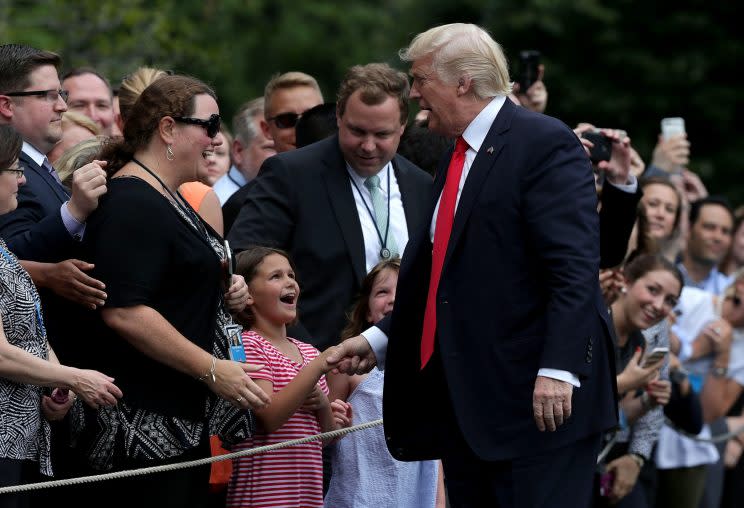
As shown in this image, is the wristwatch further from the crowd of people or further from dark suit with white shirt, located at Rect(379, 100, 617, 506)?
dark suit with white shirt, located at Rect(379, 100, 617, 506)

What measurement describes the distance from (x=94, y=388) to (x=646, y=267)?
378 centimetres

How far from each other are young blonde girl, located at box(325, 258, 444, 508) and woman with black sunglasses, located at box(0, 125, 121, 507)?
140cm

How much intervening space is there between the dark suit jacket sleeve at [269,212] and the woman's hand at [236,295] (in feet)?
3.30

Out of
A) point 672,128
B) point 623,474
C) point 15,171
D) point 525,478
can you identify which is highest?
point 672,128

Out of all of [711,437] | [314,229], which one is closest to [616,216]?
[314,229]

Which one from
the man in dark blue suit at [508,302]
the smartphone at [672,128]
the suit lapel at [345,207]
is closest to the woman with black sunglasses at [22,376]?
the man in dark blue suit at [508,302]

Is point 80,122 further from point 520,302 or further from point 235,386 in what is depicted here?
point 520,302

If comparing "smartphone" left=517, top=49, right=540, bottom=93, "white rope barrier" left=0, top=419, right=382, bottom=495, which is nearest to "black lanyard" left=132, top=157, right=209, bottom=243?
"white rope barrier" left=0, top=419, right=382, bottom=495

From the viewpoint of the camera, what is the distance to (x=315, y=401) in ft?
19.6

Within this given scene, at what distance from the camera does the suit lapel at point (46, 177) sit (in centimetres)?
577

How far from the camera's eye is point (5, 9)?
13180mm

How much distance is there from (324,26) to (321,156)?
23.4m

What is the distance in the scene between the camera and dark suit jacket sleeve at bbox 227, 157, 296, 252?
672 centimetres

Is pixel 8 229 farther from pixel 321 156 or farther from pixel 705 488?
pixel 705 488
